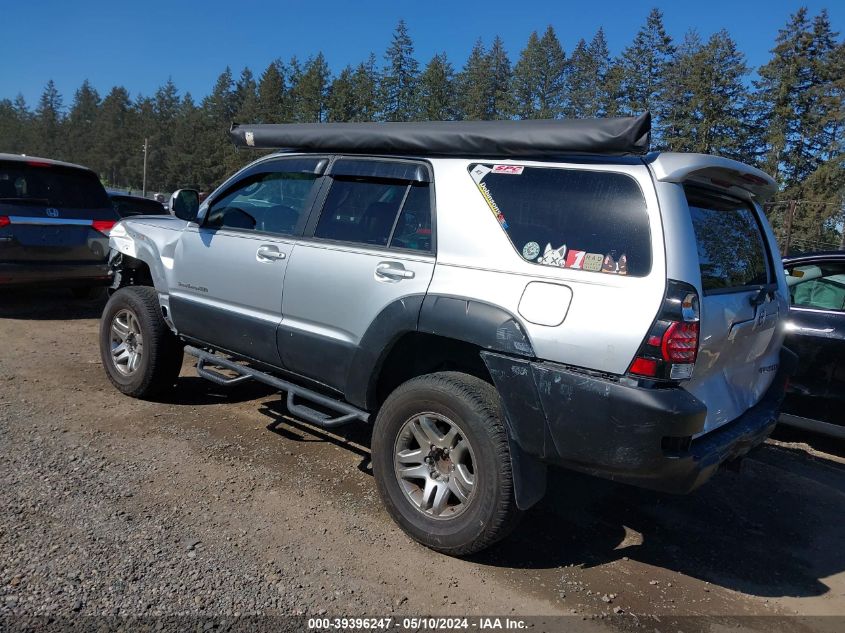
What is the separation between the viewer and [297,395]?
4098 millimetres

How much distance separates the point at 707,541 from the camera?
363 cm

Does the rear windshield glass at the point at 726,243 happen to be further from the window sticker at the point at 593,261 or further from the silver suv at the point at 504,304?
the window sticker at the point at 593,261

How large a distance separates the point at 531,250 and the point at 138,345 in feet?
11.1

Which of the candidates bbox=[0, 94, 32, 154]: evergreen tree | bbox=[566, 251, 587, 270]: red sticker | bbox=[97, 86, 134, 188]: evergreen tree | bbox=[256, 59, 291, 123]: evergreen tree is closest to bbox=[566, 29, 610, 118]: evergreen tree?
bbox=[256, 59, 291, 123]: evergreen tree

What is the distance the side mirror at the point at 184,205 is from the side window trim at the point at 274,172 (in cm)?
16

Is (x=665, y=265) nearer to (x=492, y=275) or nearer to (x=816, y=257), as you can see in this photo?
(x=492, y=275)

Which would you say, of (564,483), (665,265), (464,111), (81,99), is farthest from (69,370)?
(81,99)

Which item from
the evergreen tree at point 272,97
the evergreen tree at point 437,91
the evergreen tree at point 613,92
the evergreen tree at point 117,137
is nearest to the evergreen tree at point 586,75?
the evergreen tree at point 613,92

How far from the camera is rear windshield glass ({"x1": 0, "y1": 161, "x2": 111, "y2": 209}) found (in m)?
7.31

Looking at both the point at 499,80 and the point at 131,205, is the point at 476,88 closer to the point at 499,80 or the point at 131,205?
the point at 499,80

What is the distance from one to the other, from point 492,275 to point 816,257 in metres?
3.71

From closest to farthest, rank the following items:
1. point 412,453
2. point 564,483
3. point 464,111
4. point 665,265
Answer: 1. point 665,265
2. point 412,453
3. point 564,483
4. point 464,111

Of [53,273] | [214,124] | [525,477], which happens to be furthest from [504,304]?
[214,124]

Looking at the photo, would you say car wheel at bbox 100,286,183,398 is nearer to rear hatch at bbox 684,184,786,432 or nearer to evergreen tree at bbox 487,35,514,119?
rear hatch at bbox 684,184,786,432
